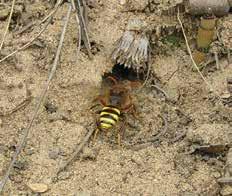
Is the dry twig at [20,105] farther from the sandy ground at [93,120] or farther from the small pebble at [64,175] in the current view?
the small pebble at [64,175]

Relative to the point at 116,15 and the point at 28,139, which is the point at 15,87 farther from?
the point at 116,15

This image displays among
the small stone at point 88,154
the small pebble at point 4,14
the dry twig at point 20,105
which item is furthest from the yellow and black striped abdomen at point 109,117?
the small pebble at point 4,14

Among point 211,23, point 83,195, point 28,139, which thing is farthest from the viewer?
point 211,23

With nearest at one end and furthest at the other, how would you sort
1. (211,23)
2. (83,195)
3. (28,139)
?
(83,195), (28,139), (211,23)

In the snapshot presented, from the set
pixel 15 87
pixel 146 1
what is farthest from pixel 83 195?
pixel 146 1

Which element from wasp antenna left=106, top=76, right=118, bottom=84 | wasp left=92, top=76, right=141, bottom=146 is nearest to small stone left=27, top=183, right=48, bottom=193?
wasp left=92, top=76, right=141, bottom=146

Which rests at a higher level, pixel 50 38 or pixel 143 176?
pixel 50 38

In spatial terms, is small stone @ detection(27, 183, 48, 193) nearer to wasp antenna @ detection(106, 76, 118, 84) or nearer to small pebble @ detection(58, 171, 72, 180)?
small pebble @ detection(58, 171, 72, 180)
